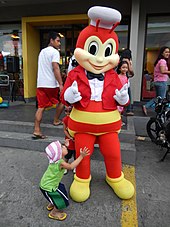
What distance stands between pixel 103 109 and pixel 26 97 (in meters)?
5.30

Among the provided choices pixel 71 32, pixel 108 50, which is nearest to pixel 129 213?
pixel 108 50

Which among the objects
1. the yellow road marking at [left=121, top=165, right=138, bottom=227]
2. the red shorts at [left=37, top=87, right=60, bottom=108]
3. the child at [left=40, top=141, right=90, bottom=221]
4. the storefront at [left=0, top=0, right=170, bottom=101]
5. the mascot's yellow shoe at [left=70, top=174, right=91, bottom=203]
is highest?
the storefront at [left=0, top=0, right=170, bottom=101]

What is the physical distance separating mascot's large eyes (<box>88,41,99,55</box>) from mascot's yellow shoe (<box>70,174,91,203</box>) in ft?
4.85

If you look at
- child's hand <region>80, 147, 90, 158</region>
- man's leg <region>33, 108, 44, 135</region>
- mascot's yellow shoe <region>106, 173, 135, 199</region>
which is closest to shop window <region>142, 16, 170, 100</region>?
man's leg <region>33, 108, 44, 135</region>

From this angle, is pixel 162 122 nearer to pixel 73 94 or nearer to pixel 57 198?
pixel 73 94

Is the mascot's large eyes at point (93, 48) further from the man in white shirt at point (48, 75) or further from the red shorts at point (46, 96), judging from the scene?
the red shorts at point (46, 96)

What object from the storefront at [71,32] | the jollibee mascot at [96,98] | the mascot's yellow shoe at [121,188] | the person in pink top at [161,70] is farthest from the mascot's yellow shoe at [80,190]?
the storefront at [71,32]

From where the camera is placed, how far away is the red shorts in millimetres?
3801

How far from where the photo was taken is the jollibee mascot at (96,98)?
246 centimetres

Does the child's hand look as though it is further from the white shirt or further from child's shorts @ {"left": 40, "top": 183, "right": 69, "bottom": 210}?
the white shirt

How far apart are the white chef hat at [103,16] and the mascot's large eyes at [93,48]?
0.21 m

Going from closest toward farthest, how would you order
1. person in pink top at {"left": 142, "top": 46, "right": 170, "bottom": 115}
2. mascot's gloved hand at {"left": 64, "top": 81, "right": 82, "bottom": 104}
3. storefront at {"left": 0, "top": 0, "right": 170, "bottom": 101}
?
mascot's gloved hand at {"left": 64, "top": 81, "right": 82, "bottom": 104}
person in pink top at {"left": 142, "top": 46, "right": 170, "bottom": 115}
storefront at {"left": 0, "top": 0, "right": 170, "bottom": 101}

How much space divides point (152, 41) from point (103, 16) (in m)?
4.92

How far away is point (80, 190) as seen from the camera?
2.54 meters
